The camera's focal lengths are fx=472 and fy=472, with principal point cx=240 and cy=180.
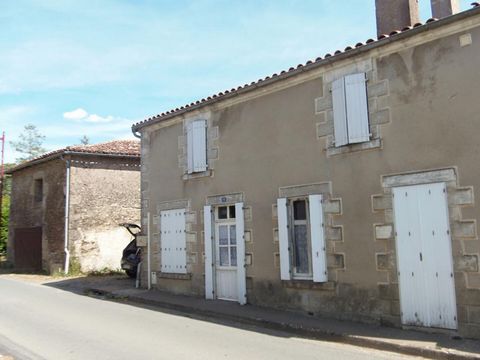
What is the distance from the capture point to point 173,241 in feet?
38.9

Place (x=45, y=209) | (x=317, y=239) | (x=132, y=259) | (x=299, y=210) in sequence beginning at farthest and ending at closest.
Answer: (x=45, y=209), (x=132, y=259), (x=299, y=210), (x=317, y=239)

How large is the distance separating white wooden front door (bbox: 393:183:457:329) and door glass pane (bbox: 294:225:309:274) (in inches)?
77.6

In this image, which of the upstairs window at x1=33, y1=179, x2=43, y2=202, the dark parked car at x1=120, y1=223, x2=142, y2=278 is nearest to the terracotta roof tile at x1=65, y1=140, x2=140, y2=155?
the upstairs window at x1=33, y1=179, x2=43, y2=202

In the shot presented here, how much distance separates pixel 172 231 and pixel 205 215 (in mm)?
1420

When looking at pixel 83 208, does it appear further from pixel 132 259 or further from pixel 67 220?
pixel 132 259

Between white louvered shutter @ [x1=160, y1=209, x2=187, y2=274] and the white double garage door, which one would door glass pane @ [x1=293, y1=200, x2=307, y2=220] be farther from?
white louvered shutter @ [x1=160, y1=209, x2=187, y2=274]

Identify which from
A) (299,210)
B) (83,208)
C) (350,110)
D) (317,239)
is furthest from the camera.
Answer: (83,208)

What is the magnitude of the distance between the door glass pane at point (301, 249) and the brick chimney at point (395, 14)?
195 inches

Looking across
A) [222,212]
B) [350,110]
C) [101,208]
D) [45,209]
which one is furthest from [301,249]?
[45,209]

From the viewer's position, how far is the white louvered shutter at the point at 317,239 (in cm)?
841

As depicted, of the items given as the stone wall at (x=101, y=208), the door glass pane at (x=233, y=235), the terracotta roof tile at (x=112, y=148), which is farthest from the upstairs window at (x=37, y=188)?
the door glass pane at (x=233, y=235)

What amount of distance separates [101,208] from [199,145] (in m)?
8.20

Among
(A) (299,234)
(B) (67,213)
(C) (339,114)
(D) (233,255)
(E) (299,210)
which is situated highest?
(C) (339,114)

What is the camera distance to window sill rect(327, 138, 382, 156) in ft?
25.6
